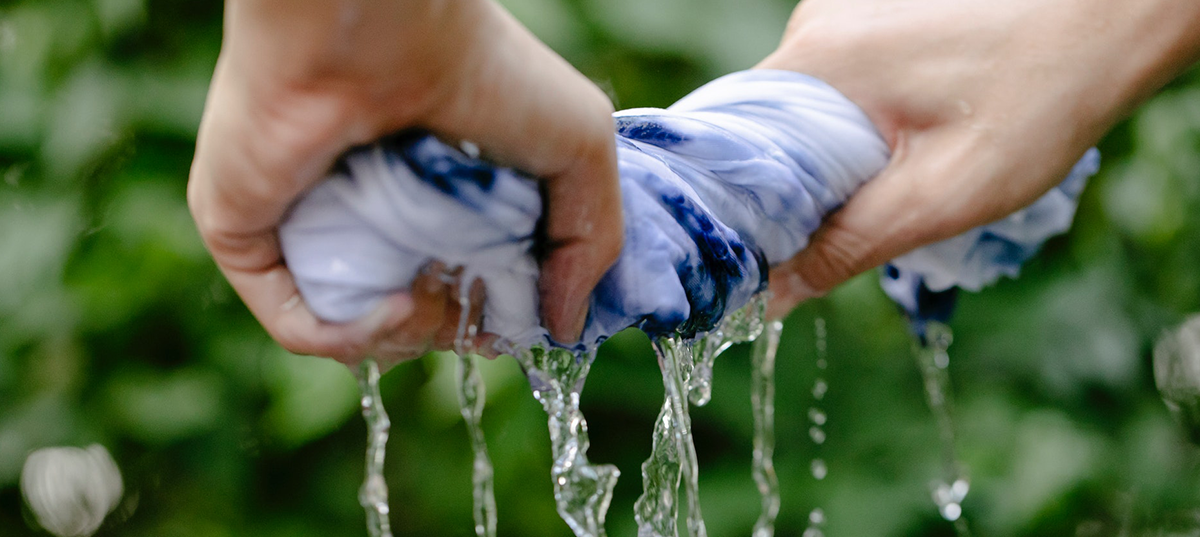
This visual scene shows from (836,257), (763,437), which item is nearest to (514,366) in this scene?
(763,437)

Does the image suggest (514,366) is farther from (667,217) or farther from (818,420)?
(667,217)

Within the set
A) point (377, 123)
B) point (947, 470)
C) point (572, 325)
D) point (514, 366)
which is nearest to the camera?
point (377, 123)

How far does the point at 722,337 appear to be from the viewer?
500 millimetres

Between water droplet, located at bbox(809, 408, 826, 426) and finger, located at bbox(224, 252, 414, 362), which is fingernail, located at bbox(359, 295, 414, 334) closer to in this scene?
finger, located at bbox(224, 252, 414, 362)

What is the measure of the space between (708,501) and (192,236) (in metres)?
0.49

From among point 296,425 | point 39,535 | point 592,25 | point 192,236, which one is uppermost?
point 592,25

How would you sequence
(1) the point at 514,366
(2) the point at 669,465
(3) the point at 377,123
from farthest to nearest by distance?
(1) the point at 514,366 < (2) the point at 669,465 < (3) the point at 377,123

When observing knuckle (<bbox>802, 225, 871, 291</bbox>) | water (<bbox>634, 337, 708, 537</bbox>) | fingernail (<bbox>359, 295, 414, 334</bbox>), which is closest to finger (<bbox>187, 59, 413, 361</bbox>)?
fingernail (<bbox>359, 295, 414, 334</bbox>)

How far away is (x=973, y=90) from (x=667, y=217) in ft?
0.67

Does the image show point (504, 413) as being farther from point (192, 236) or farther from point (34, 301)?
point (34, 301)

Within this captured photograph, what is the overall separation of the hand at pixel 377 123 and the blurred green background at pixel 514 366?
0.45m

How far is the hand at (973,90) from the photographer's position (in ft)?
1.59

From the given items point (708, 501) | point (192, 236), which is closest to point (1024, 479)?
point (708, 501)

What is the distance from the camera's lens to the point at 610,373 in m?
0.89
